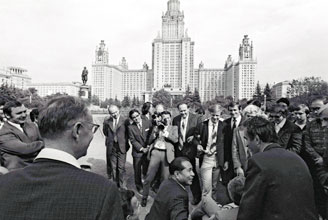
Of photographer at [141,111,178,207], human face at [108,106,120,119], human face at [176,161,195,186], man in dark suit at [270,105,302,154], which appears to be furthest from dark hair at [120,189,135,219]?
human face at [108,106,120,119]

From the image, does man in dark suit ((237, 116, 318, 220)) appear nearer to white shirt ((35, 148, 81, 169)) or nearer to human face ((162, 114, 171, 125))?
white shirt ((35, 148, 81, 169))

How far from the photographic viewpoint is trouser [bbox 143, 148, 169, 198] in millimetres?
4980

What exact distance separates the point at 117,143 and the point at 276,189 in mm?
4704

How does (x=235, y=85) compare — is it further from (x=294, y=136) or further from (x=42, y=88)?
(x=294, y=136)

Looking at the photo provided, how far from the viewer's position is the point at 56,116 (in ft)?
4.09

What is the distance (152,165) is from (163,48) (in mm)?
Result: 102240

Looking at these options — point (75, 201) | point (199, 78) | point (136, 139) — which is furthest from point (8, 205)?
point (199, 78)

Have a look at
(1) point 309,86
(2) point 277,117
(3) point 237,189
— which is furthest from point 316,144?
(1) point 309,86

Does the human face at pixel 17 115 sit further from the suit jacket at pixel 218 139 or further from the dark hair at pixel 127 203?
the suit jacket at pixel 218 139

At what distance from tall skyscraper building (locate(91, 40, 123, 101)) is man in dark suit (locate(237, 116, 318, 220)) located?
113 metres

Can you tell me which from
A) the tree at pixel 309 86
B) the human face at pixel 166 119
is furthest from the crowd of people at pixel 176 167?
the tree at pixel 309 86

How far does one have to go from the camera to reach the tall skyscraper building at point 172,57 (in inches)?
4011

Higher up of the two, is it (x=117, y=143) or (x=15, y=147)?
(x=15, y=147)

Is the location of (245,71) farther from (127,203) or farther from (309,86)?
(127,203)
